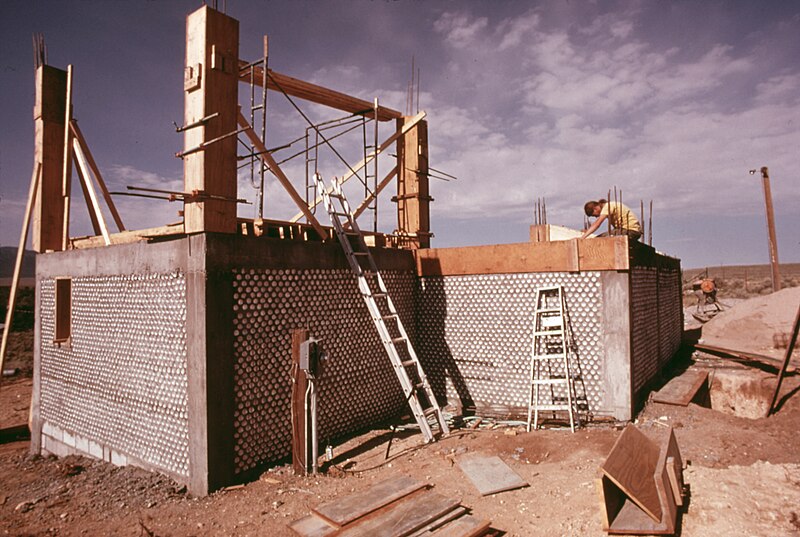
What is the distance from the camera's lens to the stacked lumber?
4570 mm

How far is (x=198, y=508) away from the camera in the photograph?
18.5ft

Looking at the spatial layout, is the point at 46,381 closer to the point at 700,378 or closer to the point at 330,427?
the point at 330,427

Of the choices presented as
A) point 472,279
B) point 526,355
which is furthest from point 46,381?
point 526,355

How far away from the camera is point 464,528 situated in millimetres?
4602

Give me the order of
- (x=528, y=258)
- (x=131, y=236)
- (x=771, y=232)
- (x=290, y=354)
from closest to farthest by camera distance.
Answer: (x=290, y=354) → (x=131, y=236) → (x=528, y=258) → (x=771, y=232)

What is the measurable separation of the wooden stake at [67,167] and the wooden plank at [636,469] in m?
10.4

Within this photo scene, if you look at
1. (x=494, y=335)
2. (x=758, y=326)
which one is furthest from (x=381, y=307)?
(x=758, y=326)

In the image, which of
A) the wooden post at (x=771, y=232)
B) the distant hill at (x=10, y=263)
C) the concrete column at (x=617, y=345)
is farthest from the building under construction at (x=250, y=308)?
the distant hill at (x=10, y=263)

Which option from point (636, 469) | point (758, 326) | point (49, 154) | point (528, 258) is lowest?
point (636, 469)

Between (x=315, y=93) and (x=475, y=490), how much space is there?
26.6 feet

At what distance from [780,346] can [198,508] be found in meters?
15.2

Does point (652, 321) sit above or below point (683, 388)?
above

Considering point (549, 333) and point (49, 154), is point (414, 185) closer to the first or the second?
point (549, 333)

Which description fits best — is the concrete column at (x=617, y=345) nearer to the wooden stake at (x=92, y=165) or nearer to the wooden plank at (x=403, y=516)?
the wooden plank at (x=403, y=516)
